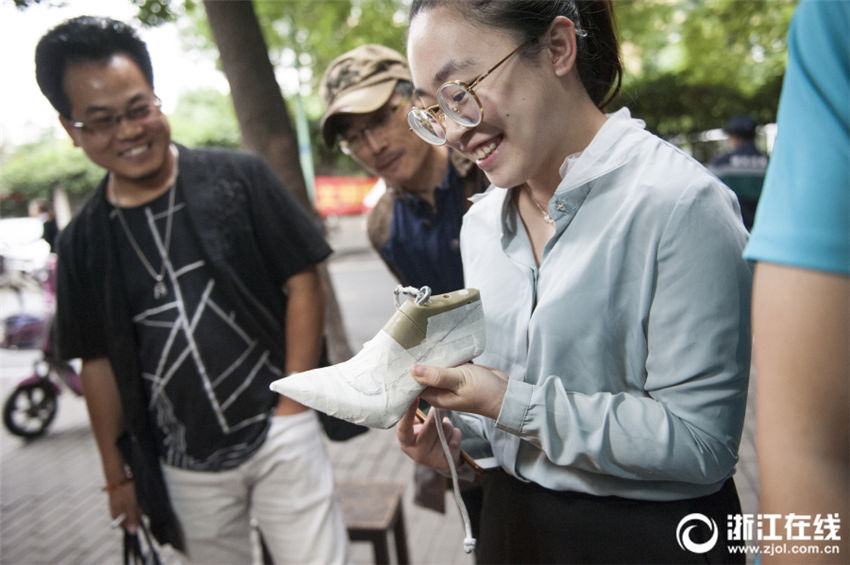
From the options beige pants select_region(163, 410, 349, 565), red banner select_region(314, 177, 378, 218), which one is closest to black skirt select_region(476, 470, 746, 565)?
beige pants select_region(163, 410, 349, 565)

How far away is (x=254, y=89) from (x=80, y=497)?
10.4ft

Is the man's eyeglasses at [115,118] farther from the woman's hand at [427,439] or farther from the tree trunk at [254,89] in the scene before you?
the tree trunk at [254,89]

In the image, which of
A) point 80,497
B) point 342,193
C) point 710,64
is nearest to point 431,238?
point 80,497

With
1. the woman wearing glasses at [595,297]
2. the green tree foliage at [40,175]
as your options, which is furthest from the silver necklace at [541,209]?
the green tree foliage at [40,175]

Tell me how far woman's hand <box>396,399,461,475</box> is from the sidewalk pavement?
154 cm

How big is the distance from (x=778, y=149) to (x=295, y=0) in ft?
27.7

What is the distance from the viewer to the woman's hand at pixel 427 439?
4.06ft

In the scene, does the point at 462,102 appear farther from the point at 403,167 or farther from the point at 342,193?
the point at 342,193

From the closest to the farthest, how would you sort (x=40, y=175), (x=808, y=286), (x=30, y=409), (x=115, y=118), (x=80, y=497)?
(x=808, y=286) → (x=115, y=118) → (x=80, y=497) → (x=40, y=175) → (x=30, y=409)

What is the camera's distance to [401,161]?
2.17 m

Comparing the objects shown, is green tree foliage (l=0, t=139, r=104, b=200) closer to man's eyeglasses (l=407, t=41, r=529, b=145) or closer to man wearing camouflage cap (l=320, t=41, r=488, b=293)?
man wearing camouflage cap (l=320, t=41, r=488, b=293)

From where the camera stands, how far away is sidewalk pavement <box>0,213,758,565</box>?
337cm

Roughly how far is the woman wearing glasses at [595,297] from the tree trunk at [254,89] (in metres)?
2.32

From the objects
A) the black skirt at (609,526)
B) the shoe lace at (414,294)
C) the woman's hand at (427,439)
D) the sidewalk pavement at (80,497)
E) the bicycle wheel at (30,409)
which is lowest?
the sidewalk pavement at (80,497)
